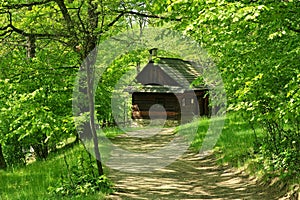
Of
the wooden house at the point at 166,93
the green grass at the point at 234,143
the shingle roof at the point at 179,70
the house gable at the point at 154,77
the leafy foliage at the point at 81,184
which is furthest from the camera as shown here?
the house gable at the point at 154,77

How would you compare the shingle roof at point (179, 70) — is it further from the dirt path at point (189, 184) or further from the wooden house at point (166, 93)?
the dirt path at point (189, 184)

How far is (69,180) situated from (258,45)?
448cm

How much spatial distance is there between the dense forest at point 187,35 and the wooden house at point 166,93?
16769 millimetres

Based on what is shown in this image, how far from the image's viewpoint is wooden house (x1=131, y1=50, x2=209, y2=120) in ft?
86.1

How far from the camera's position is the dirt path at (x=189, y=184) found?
23.1ft

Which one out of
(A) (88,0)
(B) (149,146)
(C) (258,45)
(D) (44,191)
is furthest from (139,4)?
(B) (149,146)

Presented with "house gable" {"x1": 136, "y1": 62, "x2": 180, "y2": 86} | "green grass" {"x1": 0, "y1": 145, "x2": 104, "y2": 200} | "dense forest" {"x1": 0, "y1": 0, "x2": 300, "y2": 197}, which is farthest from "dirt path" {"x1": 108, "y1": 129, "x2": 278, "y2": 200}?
"house gable" {"x1": 136, "y1": 62, "x2": 180, "y2": 86}

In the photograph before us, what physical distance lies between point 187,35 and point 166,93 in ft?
64.1

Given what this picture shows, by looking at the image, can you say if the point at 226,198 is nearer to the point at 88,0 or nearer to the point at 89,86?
the point at 89,86

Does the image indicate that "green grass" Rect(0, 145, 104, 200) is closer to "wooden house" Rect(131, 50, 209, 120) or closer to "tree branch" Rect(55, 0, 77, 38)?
"tree branch" Rect(55, 0, 77, 38)

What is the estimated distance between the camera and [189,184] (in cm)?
812

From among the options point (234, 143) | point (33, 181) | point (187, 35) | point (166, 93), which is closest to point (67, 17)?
point (187, 35)

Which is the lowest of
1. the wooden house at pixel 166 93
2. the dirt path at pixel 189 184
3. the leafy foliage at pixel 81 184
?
the dirt path at pixel 189 184

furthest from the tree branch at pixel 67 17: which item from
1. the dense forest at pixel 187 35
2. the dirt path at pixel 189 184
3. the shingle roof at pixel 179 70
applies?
the shingle roof at pixel 179 70
